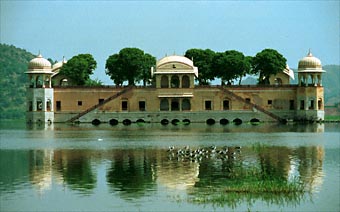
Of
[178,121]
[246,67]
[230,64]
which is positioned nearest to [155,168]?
[178,121]

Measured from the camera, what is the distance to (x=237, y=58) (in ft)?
218

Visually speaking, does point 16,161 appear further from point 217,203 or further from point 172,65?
point 172,65

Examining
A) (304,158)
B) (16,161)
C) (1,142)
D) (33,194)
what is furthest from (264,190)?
(1,142)

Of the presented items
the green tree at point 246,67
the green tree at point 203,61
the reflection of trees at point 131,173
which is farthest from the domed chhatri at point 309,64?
the reflection of trees at point 131,173

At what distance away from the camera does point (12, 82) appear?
12238cm

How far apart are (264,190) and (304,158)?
8956mm

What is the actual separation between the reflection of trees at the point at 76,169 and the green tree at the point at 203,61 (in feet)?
122

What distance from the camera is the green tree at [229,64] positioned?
217 ft

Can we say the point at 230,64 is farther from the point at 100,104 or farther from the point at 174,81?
the point at 100,104

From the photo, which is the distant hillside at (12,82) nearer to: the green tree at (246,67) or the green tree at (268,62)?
the green tree at (246,67)

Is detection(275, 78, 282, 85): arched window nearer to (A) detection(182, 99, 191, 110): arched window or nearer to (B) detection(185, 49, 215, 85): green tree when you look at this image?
(B) detection(185, 49, 215, 85): green tree

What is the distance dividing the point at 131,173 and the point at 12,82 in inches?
3974

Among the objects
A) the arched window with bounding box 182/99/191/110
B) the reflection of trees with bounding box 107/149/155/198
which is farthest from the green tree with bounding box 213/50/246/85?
the reflection of trees with bounding box 107/149/155/198

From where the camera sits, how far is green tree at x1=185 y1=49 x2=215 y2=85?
68500mm
